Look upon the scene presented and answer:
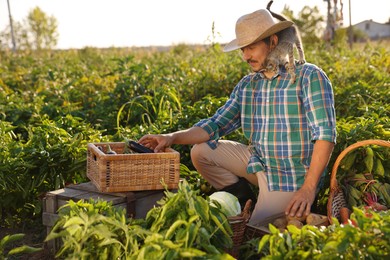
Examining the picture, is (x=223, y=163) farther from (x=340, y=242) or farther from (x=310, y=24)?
(x=310, y=24)

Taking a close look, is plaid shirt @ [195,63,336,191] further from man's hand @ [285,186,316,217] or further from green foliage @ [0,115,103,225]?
green foliage @ [0,115,103,225]

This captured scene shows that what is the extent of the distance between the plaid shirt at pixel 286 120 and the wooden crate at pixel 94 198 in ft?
2.19

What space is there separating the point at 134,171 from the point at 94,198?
27 cm

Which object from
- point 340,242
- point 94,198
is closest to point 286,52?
point 94,198

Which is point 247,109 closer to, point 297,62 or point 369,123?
point 297,62

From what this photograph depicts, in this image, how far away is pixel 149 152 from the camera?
141 inches

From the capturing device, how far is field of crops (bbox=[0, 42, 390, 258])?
411 centimetres

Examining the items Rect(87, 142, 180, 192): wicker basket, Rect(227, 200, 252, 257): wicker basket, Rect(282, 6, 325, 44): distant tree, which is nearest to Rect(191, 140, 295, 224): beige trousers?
Rect(87, 142, 180, 192): wicker basket

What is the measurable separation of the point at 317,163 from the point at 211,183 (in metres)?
0.99

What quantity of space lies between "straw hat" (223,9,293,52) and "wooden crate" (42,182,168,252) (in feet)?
3.35

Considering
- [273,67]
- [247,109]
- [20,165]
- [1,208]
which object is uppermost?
[273,67]

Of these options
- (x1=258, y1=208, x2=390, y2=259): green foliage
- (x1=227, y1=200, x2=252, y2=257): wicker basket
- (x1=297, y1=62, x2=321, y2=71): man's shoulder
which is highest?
(x1=297, y1=62, x2=321, y2=71): man's shoulder

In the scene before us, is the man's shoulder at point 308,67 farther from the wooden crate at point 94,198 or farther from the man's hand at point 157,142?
the wooden crate at point 94,198

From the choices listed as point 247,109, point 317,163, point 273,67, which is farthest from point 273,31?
point 317,163
